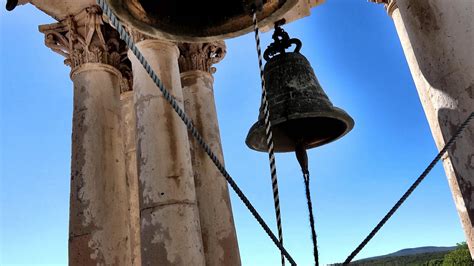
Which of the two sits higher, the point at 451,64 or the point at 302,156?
the point at 451,64

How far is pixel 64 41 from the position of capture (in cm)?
773

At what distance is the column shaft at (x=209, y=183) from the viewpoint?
6.63 meters

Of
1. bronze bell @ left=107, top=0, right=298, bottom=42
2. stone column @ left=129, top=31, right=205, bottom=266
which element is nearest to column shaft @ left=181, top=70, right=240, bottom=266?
stone column @ left=129, top=31, right=205, bottom=266

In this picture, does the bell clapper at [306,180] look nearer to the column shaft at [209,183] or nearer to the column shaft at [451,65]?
the column shaft at [451,65]

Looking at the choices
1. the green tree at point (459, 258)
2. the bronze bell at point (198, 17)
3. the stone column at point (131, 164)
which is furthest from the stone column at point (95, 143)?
the green tree at point (459, 258)

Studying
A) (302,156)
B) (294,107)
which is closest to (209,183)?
(302,156)

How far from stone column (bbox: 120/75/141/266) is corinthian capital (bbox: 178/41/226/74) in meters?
1.17

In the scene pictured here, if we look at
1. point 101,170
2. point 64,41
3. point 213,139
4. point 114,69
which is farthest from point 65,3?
point 213,139

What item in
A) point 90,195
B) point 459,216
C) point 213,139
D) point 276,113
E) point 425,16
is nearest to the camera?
point 425,16

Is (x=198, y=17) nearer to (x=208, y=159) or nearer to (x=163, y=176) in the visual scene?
(x=163, y=176)

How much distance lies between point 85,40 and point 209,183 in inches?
136

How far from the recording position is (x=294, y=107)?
3.49m

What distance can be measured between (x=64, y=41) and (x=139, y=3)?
5478mm

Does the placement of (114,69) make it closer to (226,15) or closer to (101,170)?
(101,170)
